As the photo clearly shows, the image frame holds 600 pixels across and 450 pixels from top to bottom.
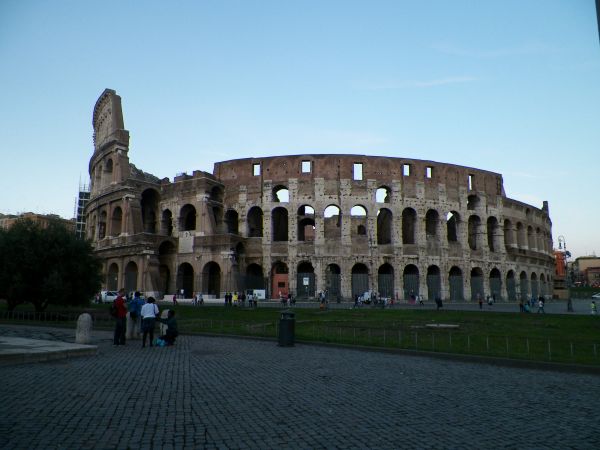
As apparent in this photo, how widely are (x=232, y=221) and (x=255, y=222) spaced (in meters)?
2.70

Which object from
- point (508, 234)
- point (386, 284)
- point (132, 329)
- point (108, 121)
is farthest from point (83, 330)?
point (508, 234)

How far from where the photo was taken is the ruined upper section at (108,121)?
43844 millimetres

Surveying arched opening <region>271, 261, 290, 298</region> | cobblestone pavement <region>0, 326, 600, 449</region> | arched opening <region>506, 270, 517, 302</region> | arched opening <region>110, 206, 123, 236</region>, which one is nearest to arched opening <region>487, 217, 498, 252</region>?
arched opening <region>506, 270, 517, 302</region>

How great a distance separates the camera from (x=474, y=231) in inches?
1774

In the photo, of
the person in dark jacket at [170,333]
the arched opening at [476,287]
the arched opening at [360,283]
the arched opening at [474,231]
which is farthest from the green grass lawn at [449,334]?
the arched opening at [474,231]

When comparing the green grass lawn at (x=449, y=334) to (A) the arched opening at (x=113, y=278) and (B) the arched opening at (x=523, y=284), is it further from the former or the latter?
(B) the arched opening at (x=523, y=284)

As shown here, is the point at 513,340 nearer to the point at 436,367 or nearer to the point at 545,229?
the point at 436,367

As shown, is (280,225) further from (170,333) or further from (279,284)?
(170,333)

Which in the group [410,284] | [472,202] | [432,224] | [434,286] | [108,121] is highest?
[108,121]

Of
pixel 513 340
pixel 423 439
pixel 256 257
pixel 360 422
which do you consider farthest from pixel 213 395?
pixel 256 257

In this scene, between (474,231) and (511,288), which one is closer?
(474,231)

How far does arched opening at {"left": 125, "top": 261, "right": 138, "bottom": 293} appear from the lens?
39237 mm

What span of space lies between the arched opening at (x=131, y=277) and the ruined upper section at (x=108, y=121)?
12.8 metres

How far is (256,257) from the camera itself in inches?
1561
